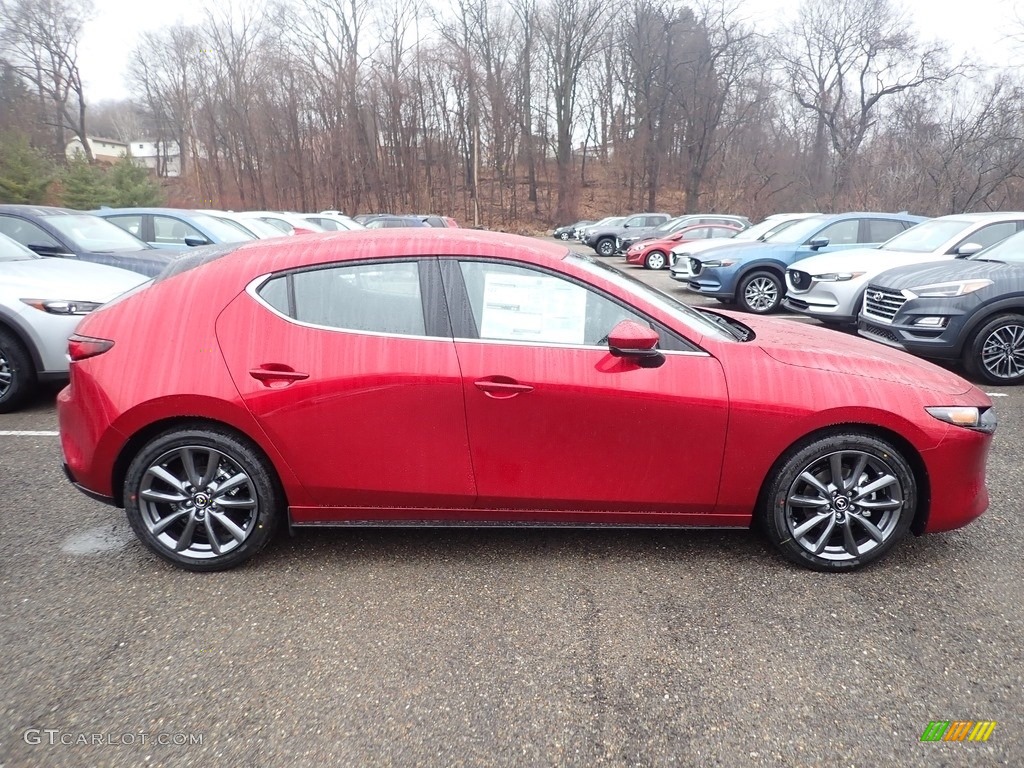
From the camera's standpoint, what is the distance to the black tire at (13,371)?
5.17 m

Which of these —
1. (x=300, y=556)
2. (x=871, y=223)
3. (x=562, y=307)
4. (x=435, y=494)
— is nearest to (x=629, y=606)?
(x=435, y=494)

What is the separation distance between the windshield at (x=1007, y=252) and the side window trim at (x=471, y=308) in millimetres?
5964

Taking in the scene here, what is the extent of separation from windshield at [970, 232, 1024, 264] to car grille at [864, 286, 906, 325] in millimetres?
1164

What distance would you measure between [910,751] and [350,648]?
6.32 ft

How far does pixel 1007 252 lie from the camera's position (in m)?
6.89

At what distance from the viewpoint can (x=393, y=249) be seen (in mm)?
2943

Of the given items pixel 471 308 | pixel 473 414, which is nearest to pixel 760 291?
pixel 471 308

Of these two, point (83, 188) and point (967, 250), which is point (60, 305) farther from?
point (83, 188)

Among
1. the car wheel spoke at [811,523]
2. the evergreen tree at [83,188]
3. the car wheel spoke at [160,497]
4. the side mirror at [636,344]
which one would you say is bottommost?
the car wheel spoke at [811,523]

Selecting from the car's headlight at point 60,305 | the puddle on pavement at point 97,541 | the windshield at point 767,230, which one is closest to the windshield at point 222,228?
the car's headlight at point 60,305

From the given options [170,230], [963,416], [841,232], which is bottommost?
[963,416]

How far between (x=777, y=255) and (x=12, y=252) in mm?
10403

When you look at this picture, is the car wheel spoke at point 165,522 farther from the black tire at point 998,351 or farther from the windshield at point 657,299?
the black tire at point 998,351

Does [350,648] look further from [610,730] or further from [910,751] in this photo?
[910,751]
